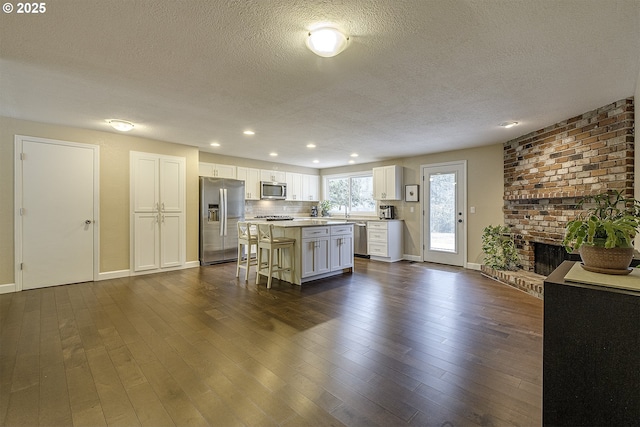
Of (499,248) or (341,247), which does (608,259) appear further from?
(499,248)

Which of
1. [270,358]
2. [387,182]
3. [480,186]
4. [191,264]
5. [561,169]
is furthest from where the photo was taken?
[387,182]

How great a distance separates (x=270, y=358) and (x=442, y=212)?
4.87m

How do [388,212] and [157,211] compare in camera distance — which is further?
[388,212]

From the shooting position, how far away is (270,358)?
7.21ft

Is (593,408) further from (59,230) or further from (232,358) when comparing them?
(59,230)

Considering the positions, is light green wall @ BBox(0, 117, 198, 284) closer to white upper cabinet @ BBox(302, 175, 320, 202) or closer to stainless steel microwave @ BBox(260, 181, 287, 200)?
stainless steel microwave @ BBox(260, 181, 287, 200)

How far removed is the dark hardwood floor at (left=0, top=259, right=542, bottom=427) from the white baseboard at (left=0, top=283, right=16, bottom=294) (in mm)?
163

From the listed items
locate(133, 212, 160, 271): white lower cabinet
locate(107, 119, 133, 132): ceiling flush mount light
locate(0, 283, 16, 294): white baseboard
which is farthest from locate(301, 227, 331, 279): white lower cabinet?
locate(0, 283, 16, 294): white baseboard

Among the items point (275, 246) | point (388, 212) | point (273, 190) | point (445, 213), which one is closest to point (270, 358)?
point (275, 246)

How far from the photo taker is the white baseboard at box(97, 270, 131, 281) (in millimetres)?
4515

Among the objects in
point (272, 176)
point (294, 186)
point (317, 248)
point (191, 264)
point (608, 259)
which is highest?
point (272, 176)

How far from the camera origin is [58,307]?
3291 mm

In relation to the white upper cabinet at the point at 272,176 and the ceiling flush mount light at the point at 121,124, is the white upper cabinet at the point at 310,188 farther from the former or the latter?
the ceiling flush mount light at the point at 121,124

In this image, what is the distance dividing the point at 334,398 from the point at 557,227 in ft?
13.6
